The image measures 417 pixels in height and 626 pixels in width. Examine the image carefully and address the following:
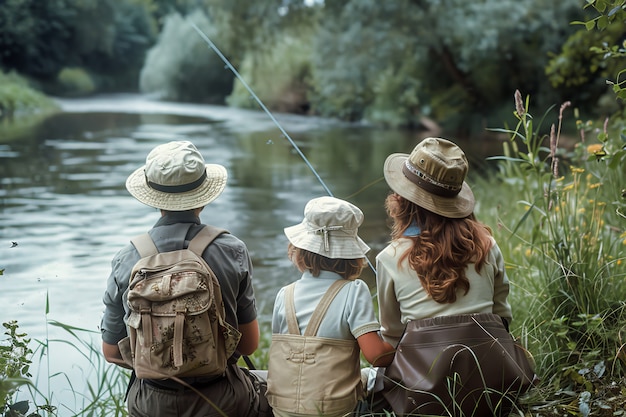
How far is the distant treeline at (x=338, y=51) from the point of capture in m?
14.3

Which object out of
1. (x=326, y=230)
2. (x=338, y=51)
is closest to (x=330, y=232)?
(x=326, y=230)

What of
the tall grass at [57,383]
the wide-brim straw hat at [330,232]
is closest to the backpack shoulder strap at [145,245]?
the tall grass at [57,383]

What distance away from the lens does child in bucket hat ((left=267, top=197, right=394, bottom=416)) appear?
2.11 metres

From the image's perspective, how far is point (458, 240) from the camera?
2.17m

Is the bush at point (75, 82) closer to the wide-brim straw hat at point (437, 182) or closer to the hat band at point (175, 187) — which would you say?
the hat band at point (175, 187)

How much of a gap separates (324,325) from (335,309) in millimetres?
55

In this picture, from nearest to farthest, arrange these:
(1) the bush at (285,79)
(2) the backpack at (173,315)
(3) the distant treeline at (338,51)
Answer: (2) the backpack at (173,315) → (3) the distant treeline at (338,51) → (1) the bush at (285,79)

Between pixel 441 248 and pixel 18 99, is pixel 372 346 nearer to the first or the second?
pixel 441 248

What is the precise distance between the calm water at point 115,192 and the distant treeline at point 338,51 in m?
1.14

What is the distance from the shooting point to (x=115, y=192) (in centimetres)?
872

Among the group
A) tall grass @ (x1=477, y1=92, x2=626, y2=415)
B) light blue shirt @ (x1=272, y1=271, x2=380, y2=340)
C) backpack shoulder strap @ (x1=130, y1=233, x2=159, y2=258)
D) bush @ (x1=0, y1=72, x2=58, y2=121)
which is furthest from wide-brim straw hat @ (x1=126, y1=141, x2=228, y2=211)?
bush @ (x1=0, y1=72, x2=58, y2=121)

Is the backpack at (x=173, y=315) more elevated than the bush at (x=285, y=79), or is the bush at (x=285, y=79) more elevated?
the backpack at (x=173, y=315)

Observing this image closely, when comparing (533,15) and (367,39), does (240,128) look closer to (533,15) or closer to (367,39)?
(367,39)

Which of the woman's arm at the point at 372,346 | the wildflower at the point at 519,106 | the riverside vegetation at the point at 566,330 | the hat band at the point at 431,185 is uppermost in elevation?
the wildflower at the point at 519,106
